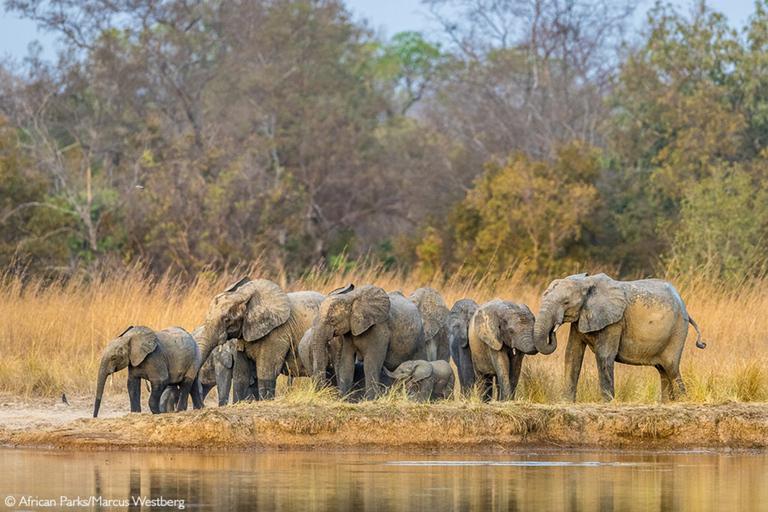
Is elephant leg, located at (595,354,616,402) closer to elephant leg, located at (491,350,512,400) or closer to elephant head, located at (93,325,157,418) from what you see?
elephant leg, located at (491,350,512,400)

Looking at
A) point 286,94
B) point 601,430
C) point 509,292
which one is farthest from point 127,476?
point 286,94

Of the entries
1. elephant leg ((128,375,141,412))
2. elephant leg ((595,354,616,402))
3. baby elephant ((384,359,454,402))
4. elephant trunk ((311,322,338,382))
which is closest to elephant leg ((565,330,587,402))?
elephant leg ((595,354,616,402))

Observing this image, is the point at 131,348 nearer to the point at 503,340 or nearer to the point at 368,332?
the point at 368,332

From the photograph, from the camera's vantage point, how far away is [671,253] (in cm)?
2830

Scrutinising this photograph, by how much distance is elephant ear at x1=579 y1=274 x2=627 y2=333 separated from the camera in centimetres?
1098

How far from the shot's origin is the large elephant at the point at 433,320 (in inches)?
488

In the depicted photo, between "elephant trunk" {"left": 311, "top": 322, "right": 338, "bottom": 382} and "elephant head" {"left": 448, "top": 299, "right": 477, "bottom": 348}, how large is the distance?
199 centimetres

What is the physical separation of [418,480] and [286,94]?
30.7 m

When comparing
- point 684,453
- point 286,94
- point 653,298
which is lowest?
point 684,453

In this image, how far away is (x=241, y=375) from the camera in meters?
11.9

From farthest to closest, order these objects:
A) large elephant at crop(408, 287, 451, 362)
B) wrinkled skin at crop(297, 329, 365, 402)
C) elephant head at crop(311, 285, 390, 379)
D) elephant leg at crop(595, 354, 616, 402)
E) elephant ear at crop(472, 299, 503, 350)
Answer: large elephant at crop(408, 287, 451, 362) < wrinkled skin at crop(297, 329, 365, 402) < elephant leg at crop(595, 354, 616, 402) < elephant ear at crop(472, 299, 503, 350) < elephant head at crop(311, 285, 390, 379)

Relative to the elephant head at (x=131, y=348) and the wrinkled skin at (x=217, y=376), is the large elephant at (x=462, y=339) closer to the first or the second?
the wrinkled skin at (x=217, y=376)

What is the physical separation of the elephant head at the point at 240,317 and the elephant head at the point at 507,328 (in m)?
1.97

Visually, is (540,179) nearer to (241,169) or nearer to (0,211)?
(241,169)
